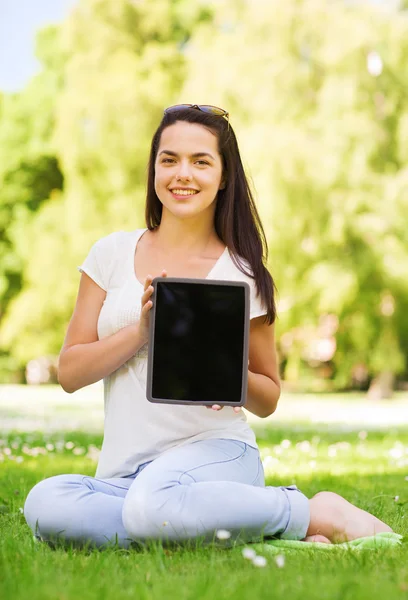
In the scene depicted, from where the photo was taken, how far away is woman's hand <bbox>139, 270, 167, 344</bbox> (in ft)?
11.3

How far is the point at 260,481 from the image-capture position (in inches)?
A: 150

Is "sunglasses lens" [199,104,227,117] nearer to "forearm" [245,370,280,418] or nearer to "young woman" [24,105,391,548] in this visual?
"young woman" [24,105,391,548]

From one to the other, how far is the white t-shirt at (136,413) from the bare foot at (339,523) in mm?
406

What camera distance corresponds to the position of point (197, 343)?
3.51 m

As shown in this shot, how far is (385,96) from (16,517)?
21173 mm

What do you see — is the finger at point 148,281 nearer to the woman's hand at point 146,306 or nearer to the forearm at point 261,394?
the woman's hand at point 146,306

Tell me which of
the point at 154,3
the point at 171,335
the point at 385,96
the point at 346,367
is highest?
the point at 154,3

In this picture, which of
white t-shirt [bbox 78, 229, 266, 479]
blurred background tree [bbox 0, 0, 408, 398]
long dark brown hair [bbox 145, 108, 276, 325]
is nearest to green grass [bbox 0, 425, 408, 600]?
white t-shirt [bbox 78, 229, 266, 479]

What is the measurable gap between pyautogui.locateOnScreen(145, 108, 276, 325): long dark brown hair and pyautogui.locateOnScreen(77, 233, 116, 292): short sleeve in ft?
1.09

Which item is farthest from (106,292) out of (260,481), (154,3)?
(154,3)

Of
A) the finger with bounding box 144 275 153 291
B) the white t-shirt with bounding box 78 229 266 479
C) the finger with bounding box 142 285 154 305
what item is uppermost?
the finger with bounding box 144 275 153 291

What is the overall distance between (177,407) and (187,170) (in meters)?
0.99

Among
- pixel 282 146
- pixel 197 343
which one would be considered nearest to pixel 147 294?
pixel 197 343

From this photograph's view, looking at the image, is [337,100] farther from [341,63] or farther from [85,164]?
[85,164]
